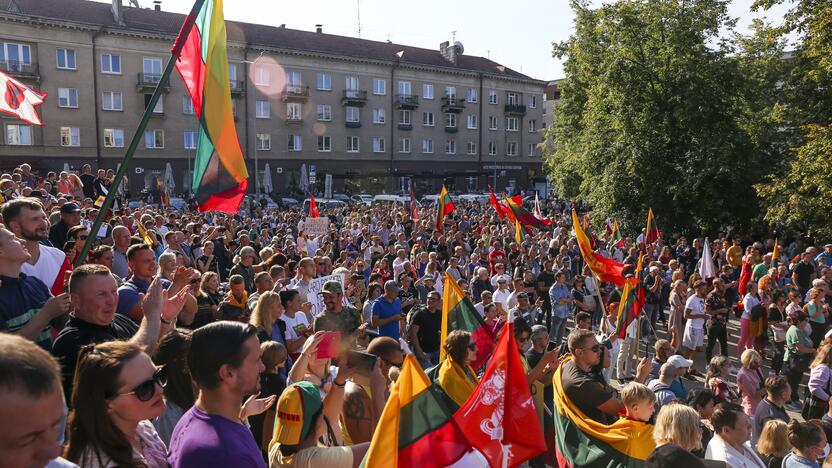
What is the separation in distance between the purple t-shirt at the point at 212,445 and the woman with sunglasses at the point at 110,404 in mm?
156

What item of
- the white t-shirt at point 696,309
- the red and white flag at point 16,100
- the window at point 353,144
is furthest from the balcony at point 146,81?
Result: the white t-shirt at point 696,309

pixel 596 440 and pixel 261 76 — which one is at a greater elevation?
pixel 261 76

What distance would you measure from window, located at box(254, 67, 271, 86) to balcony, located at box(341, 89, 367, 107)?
654 cm

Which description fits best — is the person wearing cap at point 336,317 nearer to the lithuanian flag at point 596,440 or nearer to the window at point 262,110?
the lithuanian flag at point 596,440

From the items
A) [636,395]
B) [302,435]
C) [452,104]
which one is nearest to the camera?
[302,435]

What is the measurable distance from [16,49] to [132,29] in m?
7.12

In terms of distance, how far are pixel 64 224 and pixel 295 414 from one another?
608 centimetres

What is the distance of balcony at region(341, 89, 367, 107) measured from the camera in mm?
53688

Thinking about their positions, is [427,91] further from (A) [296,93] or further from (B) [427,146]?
(A) [296,93]

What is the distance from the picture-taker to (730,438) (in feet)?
15.1

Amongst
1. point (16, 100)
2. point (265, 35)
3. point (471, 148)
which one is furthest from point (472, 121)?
point (16, 100)

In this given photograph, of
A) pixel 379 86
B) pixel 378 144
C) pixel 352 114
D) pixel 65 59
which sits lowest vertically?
pixel 378 144

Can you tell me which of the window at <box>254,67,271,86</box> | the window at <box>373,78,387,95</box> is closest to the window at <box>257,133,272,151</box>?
the window at <box>254,67,271,86</box>

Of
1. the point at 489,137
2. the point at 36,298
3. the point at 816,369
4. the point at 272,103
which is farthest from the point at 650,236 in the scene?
the point at 489,137
